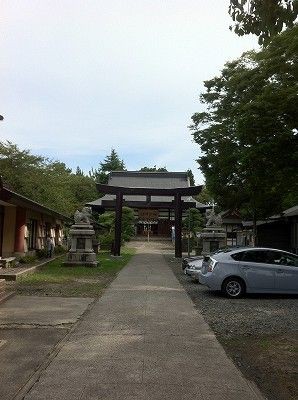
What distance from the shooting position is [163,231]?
2242 inches

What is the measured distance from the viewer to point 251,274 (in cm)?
1248

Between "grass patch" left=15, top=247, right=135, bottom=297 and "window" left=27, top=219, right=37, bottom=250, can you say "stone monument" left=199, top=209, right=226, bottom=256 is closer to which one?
"grass patch" left=15, top=247, right=135, bottom=297

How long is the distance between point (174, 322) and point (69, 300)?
3.93 metres

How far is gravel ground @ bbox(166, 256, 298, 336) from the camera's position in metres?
8.52

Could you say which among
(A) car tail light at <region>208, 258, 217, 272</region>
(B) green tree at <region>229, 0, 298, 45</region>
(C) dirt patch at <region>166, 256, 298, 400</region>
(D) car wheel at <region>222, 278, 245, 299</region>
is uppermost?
(B) green tree at <region>229, 0, 298, 45</region>

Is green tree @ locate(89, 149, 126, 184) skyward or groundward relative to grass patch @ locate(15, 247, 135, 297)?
skyward

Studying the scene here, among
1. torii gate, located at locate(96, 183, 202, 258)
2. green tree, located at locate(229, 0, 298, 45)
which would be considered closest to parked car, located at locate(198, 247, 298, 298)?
green tree, located at locate(229, 0, 298, 45)

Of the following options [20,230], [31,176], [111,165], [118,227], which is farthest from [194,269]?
[111,165]

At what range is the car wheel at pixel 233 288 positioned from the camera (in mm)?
12547

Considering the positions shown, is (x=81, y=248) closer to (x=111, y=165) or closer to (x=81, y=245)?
(x=81, y=245)

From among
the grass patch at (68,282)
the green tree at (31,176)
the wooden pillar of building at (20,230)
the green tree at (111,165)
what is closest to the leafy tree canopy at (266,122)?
the grass patch at (68,282)

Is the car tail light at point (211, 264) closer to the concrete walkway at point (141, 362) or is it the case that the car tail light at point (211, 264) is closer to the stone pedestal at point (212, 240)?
the concrete walkway at point (141, 362)

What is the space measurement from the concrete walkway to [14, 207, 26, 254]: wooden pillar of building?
13.9 metres

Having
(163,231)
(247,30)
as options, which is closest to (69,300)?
(247,30)
